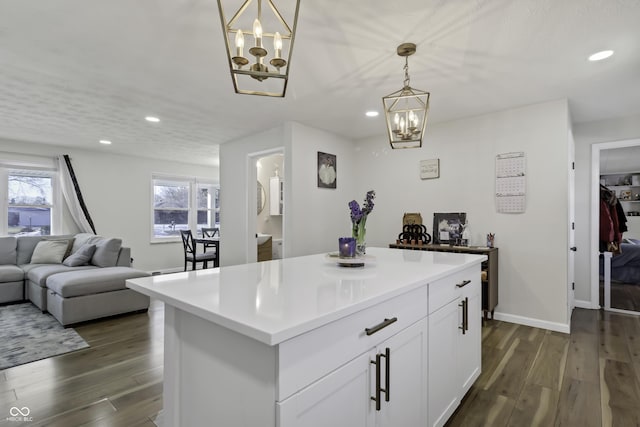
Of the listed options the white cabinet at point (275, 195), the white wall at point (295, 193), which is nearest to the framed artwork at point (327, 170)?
the white wall at point (295, 193)

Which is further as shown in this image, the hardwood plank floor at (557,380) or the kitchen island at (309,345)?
the hardwood plank floor at (557,380)

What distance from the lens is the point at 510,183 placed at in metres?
3.49

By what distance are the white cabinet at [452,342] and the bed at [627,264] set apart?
445cm

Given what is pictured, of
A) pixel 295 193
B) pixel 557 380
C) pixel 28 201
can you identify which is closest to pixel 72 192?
pixel 28 201

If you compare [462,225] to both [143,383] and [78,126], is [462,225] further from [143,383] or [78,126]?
[78,126]

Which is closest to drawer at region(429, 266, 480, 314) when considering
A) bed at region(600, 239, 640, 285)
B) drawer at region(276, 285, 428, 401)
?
drawer at region(276, 285, 428, 401)

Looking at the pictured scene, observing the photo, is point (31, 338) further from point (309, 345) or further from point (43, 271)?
point (309, 345)

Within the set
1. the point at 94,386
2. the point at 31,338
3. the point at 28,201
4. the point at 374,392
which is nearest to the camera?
the point at 374,392

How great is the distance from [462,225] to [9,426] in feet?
13.5

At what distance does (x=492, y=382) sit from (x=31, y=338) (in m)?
3.91

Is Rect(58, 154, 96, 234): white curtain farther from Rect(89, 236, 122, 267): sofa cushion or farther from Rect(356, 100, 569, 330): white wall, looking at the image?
Rect(356, 100, 569, 330): white wall

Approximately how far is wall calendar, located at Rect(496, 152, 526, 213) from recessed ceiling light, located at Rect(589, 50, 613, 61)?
1.18m

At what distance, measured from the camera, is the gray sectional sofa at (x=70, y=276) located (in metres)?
3.35

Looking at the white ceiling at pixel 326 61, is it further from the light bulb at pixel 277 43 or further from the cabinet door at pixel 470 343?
the cabinet door at pixel 470 343
